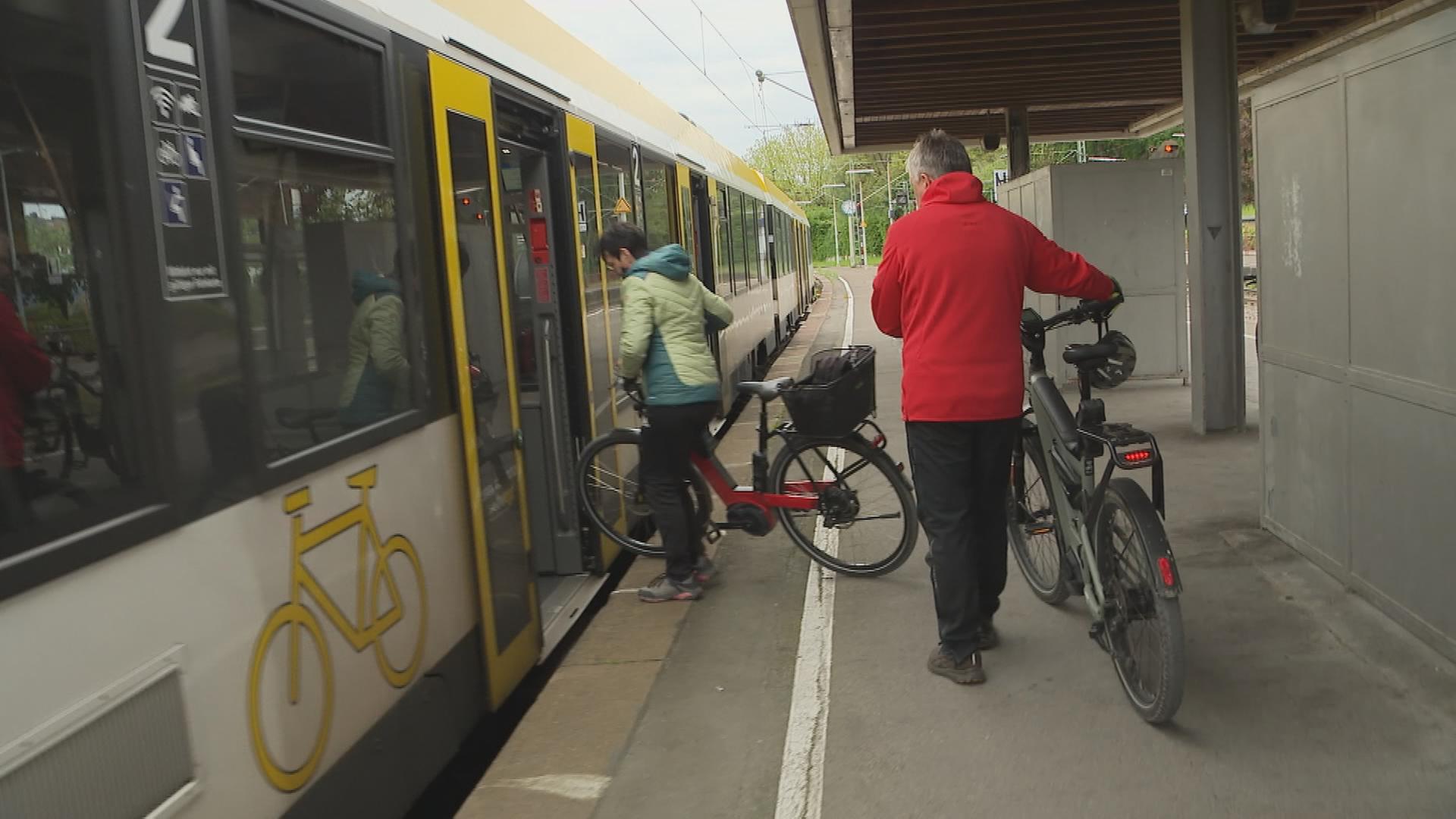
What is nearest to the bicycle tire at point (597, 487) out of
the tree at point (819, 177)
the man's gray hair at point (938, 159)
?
the man's gray hair at point (938, 159)

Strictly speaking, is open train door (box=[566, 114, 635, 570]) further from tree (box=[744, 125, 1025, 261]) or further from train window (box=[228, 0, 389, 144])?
tree (box=[744, 125, 1025, 261])

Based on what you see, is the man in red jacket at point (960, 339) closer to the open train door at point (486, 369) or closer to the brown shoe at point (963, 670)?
the brown shoe at point (963, 670)

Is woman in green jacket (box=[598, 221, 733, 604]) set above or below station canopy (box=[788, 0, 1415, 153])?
below

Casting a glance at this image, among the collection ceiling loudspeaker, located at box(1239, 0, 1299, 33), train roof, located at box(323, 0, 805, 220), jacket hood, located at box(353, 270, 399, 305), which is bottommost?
jacket hood, located at box(353, 270, 399, 305)

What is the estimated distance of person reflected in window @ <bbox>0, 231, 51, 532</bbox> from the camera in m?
2.17

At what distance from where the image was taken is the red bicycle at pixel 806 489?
5.98 metres

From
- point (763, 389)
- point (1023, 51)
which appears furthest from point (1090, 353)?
point (1023, 51)

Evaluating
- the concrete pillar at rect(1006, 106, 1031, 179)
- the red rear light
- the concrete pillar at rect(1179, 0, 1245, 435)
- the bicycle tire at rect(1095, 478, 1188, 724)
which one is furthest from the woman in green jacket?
the concrete pillar at rect(1006, 106, 1031, 179)

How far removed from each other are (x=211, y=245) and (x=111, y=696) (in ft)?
3.29

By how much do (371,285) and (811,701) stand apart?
213 cm

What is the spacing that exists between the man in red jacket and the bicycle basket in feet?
4.39

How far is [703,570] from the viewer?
6.07 meters

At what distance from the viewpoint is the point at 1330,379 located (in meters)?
5.10

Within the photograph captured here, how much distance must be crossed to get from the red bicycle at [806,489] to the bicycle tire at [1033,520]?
0.53 meters
